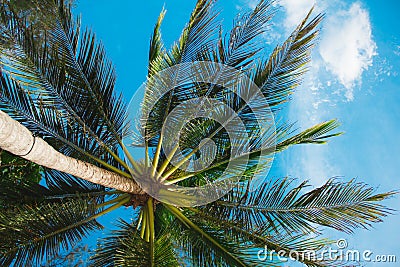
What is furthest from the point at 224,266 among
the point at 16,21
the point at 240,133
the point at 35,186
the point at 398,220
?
the point at 398,220

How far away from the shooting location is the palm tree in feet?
16.1

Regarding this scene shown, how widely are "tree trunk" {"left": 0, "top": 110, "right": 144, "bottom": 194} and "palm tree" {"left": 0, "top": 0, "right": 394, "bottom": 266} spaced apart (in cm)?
4

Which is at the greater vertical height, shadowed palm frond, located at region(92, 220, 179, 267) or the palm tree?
the palm tree

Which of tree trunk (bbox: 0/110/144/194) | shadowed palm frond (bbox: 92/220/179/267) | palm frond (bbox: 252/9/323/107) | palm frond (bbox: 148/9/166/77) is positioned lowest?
shadowed palm frond (bbox: 92/220/179/267)

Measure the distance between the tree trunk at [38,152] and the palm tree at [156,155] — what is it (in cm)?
4

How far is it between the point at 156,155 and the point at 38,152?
2868 millimetres

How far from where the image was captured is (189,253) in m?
5.73

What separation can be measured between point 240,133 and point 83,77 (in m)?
2.52

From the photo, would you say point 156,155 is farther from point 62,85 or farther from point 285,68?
point 285,68

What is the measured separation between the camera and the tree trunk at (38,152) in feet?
9.48

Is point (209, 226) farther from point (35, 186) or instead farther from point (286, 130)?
point (35, 186)

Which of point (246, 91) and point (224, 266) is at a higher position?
point (246, 91)

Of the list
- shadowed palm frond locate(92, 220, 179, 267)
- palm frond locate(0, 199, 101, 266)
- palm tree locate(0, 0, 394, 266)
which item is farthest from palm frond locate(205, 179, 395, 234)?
palm frond locate(0, 199, 101, 266)

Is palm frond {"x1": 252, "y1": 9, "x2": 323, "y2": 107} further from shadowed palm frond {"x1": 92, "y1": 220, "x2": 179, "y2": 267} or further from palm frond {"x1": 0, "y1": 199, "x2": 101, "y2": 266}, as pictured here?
palm frond {"x1": 0, "y1": 199, "x2": 101, "y2": 266}
